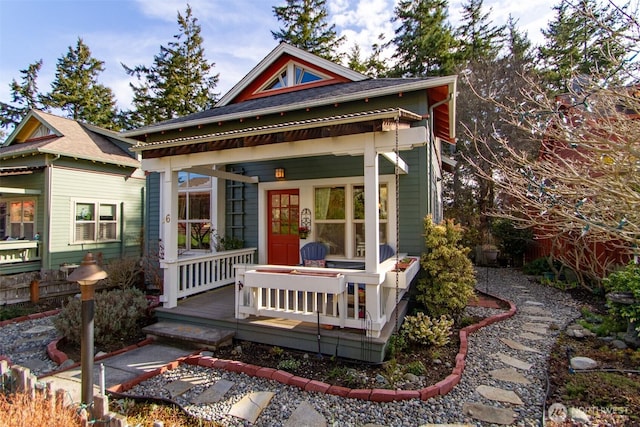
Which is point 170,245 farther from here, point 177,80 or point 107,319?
point 177,80

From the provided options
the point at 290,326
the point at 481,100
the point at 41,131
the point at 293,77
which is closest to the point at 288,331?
the point at 290,326

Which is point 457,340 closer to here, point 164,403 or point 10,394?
point 164,403

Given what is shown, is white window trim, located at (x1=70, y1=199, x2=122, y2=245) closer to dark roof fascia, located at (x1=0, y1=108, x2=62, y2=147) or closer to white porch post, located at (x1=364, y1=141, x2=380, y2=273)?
dark roof fascia, located at (x1=0, y1=108, x2=62, y2=147)

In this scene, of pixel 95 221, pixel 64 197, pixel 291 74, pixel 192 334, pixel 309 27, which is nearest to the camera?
pixel 192 334

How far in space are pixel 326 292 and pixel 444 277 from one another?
2.39 meters

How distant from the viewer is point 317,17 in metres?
19.9

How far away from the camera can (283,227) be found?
7.49 metres

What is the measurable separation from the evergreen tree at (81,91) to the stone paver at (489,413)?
2520 centimetres

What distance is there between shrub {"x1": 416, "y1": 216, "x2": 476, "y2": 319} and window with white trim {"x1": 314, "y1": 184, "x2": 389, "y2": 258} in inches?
45.0

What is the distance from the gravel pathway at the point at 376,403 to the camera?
3.01 m

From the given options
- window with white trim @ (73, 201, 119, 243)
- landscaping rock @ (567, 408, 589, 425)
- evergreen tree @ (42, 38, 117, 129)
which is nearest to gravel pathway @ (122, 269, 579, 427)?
landscaping rock @ (567, 408, 589, 425)

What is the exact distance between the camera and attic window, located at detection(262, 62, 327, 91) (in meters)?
8.55

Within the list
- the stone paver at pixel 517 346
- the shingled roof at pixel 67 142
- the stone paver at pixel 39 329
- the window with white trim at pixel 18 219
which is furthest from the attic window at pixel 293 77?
the window with white trim at pixel 18 219

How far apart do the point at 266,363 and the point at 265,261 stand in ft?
11.8
